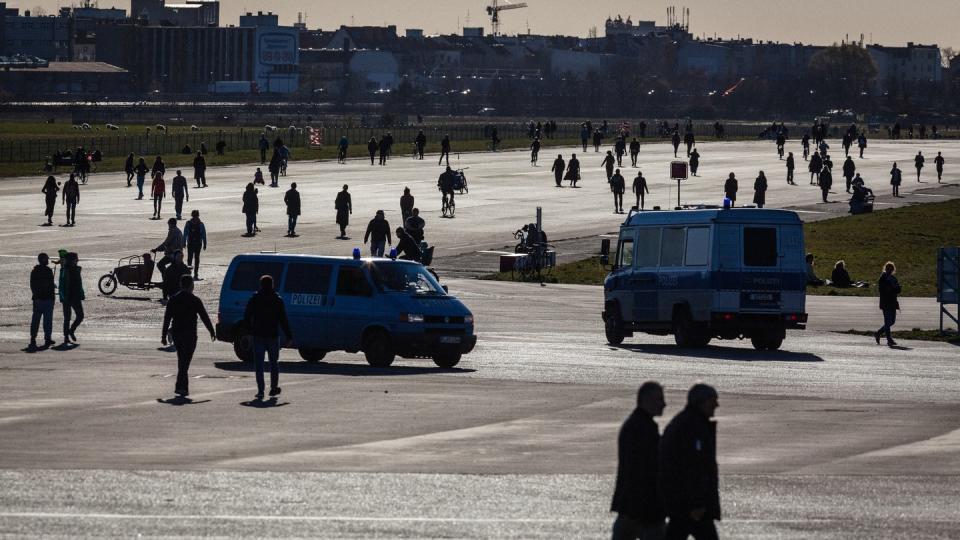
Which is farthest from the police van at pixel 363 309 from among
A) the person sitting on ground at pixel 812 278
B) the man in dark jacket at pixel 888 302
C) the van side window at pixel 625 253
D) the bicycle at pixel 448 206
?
the bicycle at pixel 448 206

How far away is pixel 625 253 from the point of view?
3431 centimetres

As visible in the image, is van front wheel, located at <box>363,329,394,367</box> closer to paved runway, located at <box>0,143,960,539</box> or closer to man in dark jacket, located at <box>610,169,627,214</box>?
paved runway, located at <box>0,143,960,539</box>

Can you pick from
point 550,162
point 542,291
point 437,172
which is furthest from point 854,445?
point 550,162

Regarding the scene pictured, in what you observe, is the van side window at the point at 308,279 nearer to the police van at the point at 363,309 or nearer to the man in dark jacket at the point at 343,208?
the police van at the point at 363,309

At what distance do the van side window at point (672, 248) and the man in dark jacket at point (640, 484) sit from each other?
68.1 ft

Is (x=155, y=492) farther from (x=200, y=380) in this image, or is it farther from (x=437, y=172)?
(x=437, y=172)

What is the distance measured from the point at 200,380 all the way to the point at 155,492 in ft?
31.8

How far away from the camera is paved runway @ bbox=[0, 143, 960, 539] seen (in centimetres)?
1530

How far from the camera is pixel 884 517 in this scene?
15.6 metres

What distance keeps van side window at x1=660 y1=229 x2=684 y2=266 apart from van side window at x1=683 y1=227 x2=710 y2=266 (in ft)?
0.72

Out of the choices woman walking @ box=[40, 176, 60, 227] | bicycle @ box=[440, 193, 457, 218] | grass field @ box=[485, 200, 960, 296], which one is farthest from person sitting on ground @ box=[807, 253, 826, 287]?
woman walking @ box=[40, 176, 60, 227]

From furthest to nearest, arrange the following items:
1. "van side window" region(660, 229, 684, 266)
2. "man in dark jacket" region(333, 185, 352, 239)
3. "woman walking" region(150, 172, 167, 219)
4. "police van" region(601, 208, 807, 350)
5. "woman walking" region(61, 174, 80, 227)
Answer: "woman walking" region(150, 172, 167, 219) → "woman walking" region(61, 174, 80, 227) → "man in dark jacket" region(333, 185, 352, 239) → "van side window" region(660, 229, 684, 266) → "police van" region(601, 208, 807, 350)

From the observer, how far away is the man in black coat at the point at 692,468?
459 inches

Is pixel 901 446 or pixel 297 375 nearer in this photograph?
pixel 901 446
